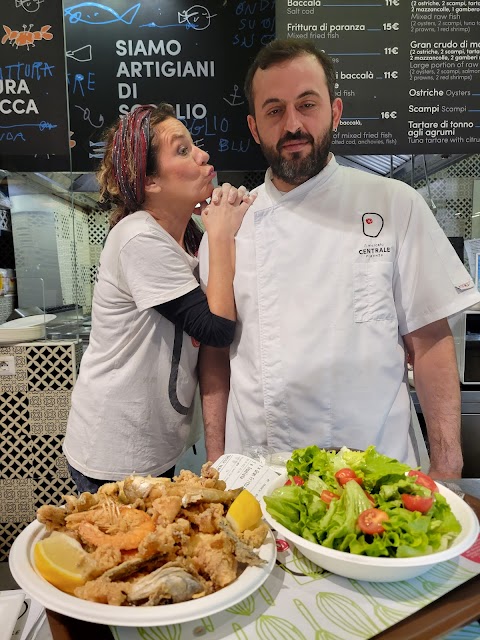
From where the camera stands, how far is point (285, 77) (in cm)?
153

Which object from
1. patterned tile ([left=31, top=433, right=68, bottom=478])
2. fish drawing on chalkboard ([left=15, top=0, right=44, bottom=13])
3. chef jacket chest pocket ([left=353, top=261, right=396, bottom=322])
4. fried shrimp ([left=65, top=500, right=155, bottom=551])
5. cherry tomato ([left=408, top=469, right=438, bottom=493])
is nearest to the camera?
fried shrimp ([left=65, top=500, right=155, bottom=551])

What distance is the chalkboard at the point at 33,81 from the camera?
253 centimetres

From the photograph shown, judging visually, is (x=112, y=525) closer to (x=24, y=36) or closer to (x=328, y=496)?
(x=328, y=496)

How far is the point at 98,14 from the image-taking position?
2.58 m

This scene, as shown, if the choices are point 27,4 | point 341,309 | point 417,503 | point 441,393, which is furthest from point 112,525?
point 27,4

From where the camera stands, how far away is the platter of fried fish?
2.12 feet

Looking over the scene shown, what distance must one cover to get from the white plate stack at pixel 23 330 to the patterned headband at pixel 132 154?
119 cm

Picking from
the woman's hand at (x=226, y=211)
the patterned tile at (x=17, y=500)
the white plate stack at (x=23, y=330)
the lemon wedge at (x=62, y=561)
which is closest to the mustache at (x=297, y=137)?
the woman's hand at (x=226, y=211)

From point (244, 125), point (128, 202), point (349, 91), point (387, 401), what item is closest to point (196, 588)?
point (387, 401)

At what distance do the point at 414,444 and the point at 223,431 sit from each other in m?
0.62

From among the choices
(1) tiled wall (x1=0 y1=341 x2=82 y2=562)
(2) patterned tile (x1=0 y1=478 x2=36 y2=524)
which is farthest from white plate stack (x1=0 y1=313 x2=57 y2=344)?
(2) patterned tile (x1=0 y1=478 x2=36 y2=524)

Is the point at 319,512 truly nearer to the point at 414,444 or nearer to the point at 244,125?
the point at 414,444

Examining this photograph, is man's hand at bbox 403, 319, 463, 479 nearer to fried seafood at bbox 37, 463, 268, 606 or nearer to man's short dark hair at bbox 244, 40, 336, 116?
man's short dark hair at bbox 244, 40, 336, 116

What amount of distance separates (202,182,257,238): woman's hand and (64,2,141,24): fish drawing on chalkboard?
1.45m
